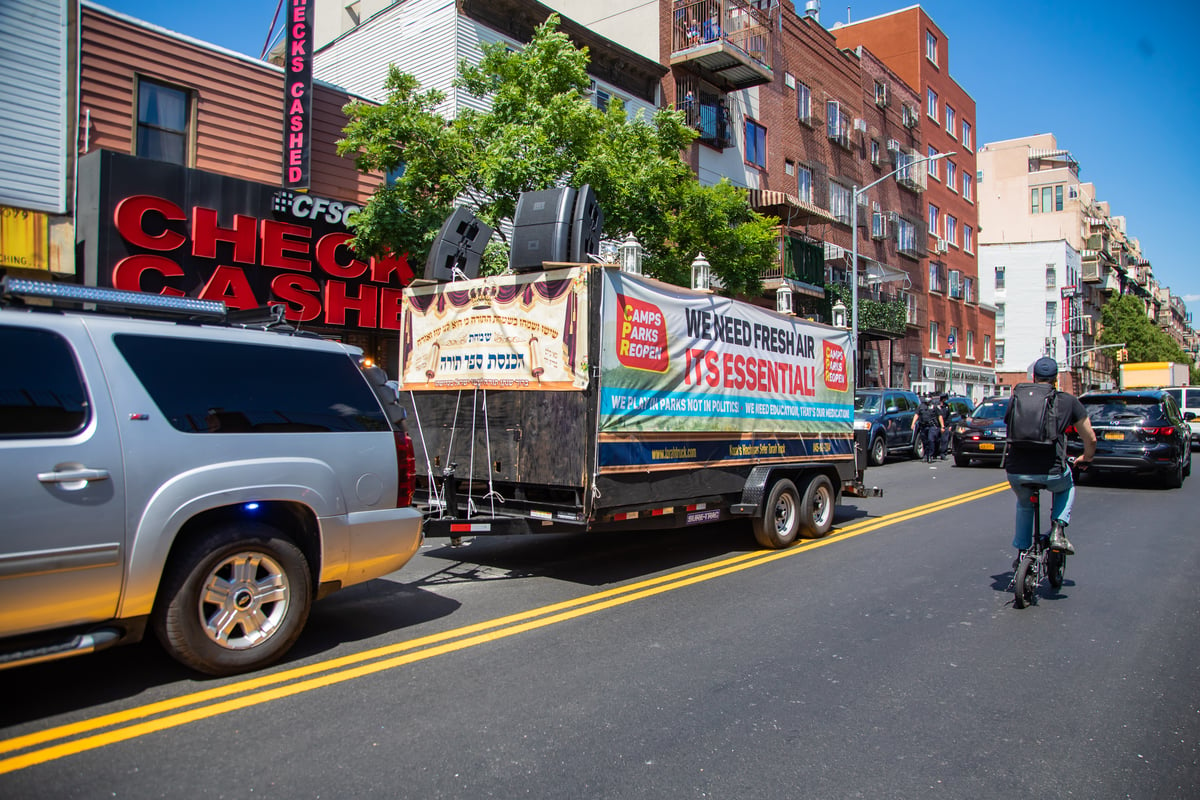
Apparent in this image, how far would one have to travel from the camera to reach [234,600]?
4.50 meters

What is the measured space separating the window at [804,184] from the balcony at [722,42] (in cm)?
494

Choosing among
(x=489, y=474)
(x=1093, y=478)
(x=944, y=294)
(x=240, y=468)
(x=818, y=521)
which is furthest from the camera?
(x=944, y=294)

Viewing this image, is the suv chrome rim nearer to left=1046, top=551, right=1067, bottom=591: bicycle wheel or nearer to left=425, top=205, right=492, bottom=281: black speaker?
left=425, top=205, right=492, bottom=281: black speaker

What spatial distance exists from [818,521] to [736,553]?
5.07 ft

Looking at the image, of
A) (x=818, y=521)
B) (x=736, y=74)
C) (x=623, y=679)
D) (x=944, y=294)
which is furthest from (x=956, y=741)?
(x=944, y=294)

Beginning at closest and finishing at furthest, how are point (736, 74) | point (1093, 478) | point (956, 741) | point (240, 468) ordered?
point (956, 741)
point (240, 468)
point (1093, 478)
point (736, 74)

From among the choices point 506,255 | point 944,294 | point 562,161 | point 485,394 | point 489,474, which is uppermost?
point 944,294

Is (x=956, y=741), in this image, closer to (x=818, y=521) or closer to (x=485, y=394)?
(x=485, y=394)

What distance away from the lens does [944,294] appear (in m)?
44.8

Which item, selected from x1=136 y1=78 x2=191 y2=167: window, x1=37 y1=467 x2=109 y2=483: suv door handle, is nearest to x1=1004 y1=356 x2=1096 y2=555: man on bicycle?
x1=37 y1=467 x2=109 y2=483: suv door handle

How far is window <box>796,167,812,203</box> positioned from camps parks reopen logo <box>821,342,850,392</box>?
900 inches

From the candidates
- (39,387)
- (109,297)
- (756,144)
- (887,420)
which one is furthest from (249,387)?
(756,144)

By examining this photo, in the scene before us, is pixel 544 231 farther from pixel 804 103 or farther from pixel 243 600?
pixel 804 103

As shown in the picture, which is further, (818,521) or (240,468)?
(818,521)
